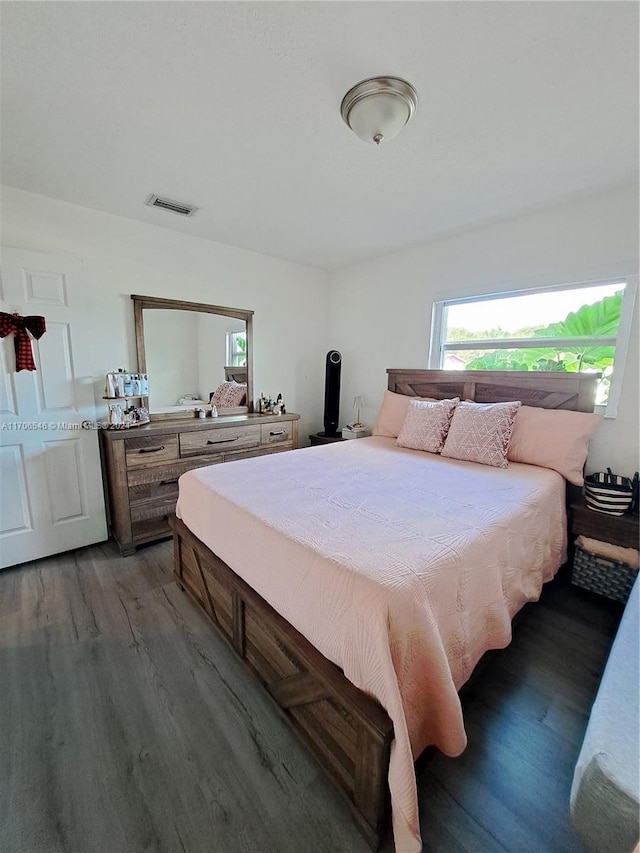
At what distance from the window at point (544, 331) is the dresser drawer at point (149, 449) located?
2409 mm

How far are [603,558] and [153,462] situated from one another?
305 centimetres

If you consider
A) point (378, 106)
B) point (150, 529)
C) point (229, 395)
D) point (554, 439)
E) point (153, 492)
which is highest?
point (378, 106)

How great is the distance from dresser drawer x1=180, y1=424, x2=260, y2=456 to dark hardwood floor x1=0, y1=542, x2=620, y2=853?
48.5 inches

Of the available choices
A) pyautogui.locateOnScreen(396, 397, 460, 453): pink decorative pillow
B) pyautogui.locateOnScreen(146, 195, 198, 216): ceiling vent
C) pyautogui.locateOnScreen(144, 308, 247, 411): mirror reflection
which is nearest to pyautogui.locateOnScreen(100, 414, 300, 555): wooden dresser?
pyautogui.locateOnScreen(144, 308, 247, 411): mirror reflection

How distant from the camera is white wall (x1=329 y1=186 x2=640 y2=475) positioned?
2209 mm

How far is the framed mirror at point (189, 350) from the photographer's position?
2.85 meters

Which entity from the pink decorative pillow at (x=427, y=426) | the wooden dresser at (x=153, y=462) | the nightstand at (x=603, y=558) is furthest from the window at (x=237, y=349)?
the nightstand at (x=603, y=558)

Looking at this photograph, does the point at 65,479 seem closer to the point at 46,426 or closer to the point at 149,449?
the point at 46,426

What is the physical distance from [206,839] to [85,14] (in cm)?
259

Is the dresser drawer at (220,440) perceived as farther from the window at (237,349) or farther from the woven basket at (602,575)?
the woven basket at (602,575)

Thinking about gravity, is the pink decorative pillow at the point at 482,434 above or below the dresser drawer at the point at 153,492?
above

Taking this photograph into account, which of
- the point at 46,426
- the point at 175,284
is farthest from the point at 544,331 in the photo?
the point at 46,426

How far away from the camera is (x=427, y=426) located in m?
2.65

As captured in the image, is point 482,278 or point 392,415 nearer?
point 482,278
